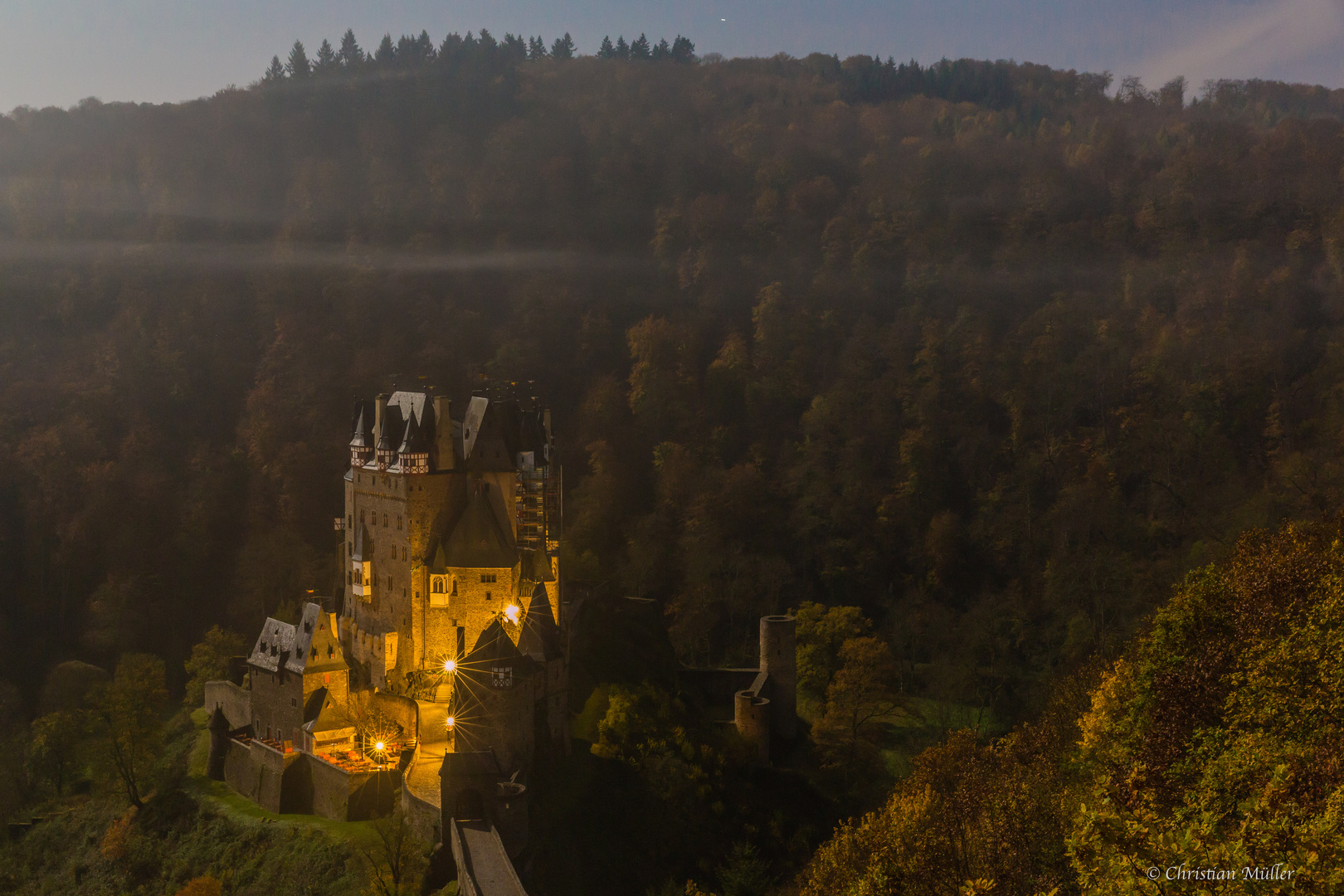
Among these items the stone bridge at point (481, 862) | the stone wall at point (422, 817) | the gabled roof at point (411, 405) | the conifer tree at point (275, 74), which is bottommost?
the stone wall at point (422, 817)

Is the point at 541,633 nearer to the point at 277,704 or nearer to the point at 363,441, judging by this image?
the point at 277,704

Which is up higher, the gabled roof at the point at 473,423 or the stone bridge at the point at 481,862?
the gabled roof at the point at 473,423

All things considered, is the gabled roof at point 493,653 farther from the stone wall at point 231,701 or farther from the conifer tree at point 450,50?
the conifer tree at point 450,50

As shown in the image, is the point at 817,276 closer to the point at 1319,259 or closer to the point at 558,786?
the point at 1319,259

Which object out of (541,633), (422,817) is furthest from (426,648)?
(422,817)

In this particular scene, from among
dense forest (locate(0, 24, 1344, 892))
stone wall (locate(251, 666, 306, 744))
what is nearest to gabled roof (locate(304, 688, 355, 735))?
stone wall (locate(251, 666, 306, 744))

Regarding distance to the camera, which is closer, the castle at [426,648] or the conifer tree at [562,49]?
the castle at [426,648]

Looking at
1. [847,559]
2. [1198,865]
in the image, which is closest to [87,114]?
[847,559]

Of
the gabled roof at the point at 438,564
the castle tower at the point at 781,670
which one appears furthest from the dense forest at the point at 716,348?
the gabled roof at the point at 438,564

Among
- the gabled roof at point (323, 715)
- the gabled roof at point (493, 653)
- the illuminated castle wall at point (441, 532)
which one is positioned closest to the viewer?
the gabled roof at point (493, 653)
